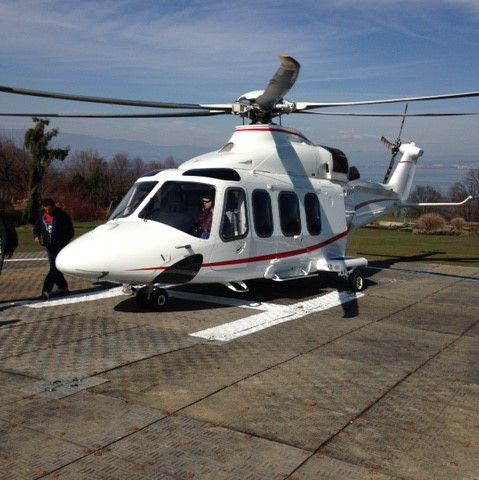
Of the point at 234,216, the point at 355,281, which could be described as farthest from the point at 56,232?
the point at 355,281

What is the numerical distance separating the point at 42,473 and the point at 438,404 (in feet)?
10.8

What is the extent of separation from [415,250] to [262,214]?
10.1 m

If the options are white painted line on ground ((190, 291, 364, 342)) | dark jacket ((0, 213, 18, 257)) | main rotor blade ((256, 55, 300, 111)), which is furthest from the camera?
dark jacket ((0, 213, 18, 257))

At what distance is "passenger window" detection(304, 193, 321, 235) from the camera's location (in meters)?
10.4

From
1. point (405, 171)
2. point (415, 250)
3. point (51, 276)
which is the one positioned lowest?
point (415, 250)

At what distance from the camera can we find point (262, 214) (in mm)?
9430

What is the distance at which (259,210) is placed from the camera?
9391 millimetres

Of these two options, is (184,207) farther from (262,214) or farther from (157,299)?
(262,214)

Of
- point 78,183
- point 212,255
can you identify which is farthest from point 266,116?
point 78,183

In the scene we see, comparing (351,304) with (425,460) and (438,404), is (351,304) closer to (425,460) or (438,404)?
(438,404)

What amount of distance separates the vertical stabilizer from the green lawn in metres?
1.99

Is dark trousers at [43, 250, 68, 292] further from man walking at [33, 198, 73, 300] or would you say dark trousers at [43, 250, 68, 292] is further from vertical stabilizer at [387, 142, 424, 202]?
vertical stabilizer at [387, 142, 424, 202]

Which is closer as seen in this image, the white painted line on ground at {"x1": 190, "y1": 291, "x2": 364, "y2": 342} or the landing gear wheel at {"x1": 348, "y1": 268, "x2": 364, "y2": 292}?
the white painted line on ground at {"x1": 190, "y1": 291, "x2": 364, "y2": 342}

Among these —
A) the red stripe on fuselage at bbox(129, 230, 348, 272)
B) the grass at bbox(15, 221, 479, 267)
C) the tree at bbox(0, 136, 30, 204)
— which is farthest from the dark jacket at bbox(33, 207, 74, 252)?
the tree at bbox(0, 136, 30, 204)
